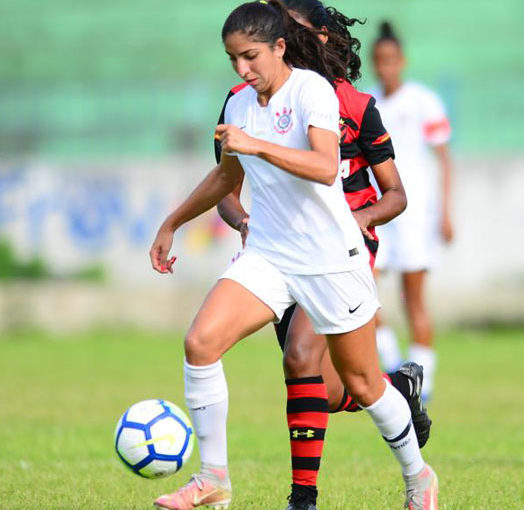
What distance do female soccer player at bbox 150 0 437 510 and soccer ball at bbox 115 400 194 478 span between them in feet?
0.50

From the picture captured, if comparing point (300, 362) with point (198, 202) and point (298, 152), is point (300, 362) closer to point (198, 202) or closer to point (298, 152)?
point (198, 202)

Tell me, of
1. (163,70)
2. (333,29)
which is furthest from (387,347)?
(163,70)

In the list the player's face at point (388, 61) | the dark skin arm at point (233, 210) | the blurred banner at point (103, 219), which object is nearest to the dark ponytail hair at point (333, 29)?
the dark skin arm at point (233, 210)

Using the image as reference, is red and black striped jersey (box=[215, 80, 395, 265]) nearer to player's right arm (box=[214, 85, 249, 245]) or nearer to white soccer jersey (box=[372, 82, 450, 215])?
player's right arm (box=[214, 85, 249, 245])

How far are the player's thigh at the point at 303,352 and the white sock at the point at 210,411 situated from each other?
1.47 ft

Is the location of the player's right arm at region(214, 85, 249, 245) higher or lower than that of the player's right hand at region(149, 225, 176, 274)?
higher

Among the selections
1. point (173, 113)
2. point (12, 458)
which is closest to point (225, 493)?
point (12, 458)

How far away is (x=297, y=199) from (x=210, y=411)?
2.95ft

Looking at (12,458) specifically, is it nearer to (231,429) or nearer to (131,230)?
(231,429)

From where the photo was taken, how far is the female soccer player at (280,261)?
4434mm

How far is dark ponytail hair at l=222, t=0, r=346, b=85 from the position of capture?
173 inches

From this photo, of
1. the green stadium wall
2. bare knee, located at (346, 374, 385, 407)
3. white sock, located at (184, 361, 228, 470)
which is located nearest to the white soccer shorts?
bare knee, located at (346, 374, 385, 407)

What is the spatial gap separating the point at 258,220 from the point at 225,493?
3.55ft

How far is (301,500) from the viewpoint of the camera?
16.0 feet
